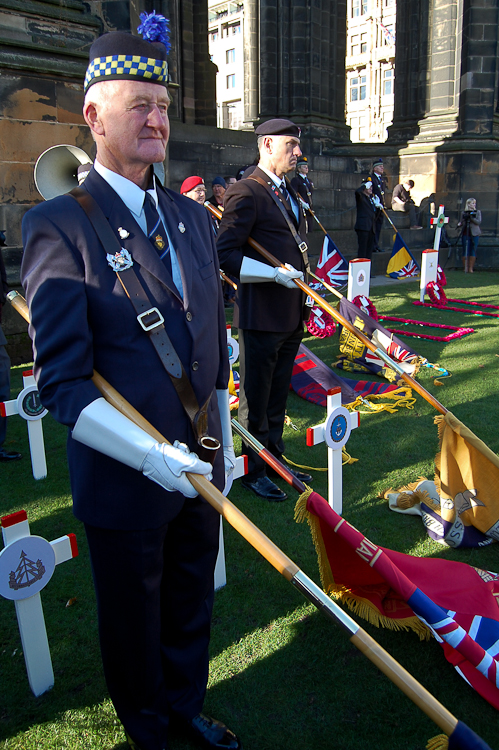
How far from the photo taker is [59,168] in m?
3.06

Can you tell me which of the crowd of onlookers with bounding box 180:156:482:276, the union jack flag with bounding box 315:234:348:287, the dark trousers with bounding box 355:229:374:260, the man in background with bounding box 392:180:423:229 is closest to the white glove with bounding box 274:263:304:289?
the crowd of onlookers with bounding box 180:156:482:276

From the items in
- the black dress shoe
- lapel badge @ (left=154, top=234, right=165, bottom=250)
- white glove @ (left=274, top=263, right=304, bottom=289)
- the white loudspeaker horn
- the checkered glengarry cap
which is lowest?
the black dress shoe

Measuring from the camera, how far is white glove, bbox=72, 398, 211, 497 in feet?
4.91

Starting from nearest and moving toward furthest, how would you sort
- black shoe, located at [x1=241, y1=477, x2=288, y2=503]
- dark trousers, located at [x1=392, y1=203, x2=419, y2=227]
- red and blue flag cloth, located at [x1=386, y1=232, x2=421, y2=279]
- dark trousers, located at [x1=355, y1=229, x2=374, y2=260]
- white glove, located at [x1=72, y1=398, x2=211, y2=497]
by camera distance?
white glove, located at [x1=72, y1=398, x2=211, y2=497], black shoe, located at [x1=241, y1=477, x2=288, y2=503], red and blue flag cloth, located at [x1=386, y1=232, x2=421, y2=279], dark trousers, located at [x1=355, y1=229, x2=374, y2=260], dark trousers, located at [x1=392, y1=203, x2=419, y2=227]

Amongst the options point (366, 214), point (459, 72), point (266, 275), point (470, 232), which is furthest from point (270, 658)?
point (459, 72)

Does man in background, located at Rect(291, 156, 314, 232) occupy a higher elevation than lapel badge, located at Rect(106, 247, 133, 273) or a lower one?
higher

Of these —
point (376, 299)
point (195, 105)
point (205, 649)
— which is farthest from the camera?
point (195, 105)

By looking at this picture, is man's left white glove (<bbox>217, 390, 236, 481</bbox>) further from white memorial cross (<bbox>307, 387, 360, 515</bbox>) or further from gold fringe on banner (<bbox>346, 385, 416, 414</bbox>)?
gold fringe on banner (<bbox>346, 385, 416, 414</bbox>)

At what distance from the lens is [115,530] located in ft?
5.74

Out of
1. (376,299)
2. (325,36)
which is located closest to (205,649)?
(376,299)

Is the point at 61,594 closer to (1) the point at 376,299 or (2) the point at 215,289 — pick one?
(2) the point at 215,289

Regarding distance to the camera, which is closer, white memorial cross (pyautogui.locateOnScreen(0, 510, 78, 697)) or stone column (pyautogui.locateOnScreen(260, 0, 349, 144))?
white memorial cross (pyautogui.locateOnScreen(0, 510, 78, 697))

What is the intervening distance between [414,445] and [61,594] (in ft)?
9.55

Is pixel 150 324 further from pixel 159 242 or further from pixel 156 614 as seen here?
pixel 156 614
